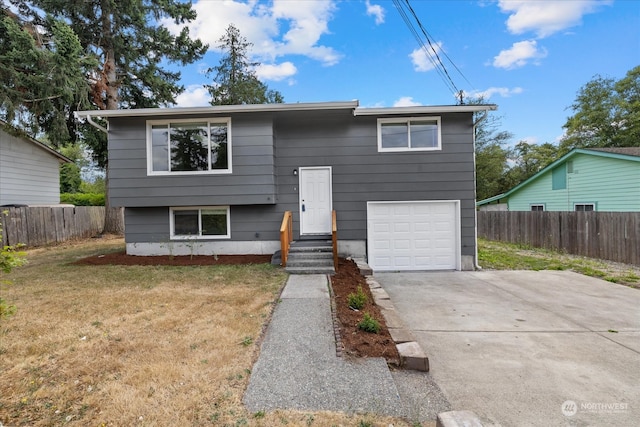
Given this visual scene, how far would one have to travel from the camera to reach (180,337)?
10.7ft

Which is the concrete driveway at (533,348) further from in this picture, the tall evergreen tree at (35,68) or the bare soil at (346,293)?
the tall evergreen tree at (35,68)

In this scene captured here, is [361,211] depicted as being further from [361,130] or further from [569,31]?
[569,31]

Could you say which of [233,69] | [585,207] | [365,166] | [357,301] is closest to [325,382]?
[357,301]

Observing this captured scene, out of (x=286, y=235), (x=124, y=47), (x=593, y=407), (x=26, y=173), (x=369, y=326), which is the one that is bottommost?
(x=593, y=407)

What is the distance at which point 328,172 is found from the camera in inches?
317

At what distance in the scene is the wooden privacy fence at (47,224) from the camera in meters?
10.4

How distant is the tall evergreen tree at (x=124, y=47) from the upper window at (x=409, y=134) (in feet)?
35.0

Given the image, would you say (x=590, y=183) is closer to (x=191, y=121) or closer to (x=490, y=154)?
(x=490, y=154)

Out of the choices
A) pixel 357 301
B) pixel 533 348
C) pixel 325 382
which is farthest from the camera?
pixel 357 301

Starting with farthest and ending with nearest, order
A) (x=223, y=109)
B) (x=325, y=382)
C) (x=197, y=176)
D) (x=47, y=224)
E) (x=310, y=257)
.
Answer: (x=47, y=224) → (x=197, y=176) → (x=223, y=109) → (x=310, y=257) → (x=325, y=382)

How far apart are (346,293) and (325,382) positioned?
248cm

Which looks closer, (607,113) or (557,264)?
(557,264)

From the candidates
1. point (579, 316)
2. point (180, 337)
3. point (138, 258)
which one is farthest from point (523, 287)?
point (138, 258)

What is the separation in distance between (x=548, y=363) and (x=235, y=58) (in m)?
21.3
